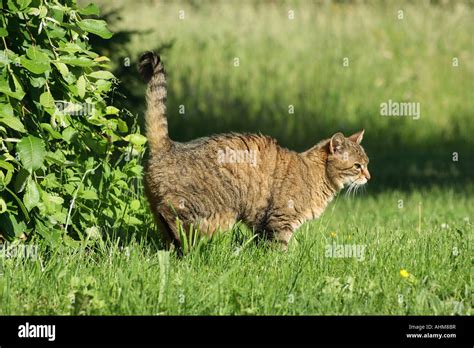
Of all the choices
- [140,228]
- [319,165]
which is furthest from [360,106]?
[140,228]

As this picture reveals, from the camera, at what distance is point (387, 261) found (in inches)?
223

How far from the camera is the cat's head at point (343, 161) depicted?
22.7 feet

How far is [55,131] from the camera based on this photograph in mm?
5484

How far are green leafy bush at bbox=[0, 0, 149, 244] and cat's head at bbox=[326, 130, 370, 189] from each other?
1.54m

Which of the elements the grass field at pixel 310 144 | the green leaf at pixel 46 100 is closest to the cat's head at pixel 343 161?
the grass field at pixel 310 144

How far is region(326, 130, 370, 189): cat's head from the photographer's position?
22.7 feet

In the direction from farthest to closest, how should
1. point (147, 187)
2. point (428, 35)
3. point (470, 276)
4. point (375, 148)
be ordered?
point (428, 35)
point (375, 148)
point (147, 187)
point (470, 276)

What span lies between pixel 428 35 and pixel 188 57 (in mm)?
3682

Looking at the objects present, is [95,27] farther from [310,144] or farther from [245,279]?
[310,144]

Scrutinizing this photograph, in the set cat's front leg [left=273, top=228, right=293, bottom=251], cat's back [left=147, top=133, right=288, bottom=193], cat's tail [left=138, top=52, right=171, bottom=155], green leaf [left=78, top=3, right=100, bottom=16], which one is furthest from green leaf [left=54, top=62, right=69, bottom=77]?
cat's front leg [left=273, top=228, right=293, bottom=251]

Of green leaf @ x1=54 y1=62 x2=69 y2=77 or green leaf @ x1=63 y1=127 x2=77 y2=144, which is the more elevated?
green leaf @ x1=54 y1=62 x2=69 y2=77

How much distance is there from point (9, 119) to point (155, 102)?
1252 millimetres

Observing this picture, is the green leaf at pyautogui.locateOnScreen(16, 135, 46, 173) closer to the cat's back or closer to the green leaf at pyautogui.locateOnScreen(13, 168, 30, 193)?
the green leaf at pyautogui.locateOnScreen(13, 168, 30, 193)

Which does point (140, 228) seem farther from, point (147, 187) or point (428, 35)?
point (428, 35)
